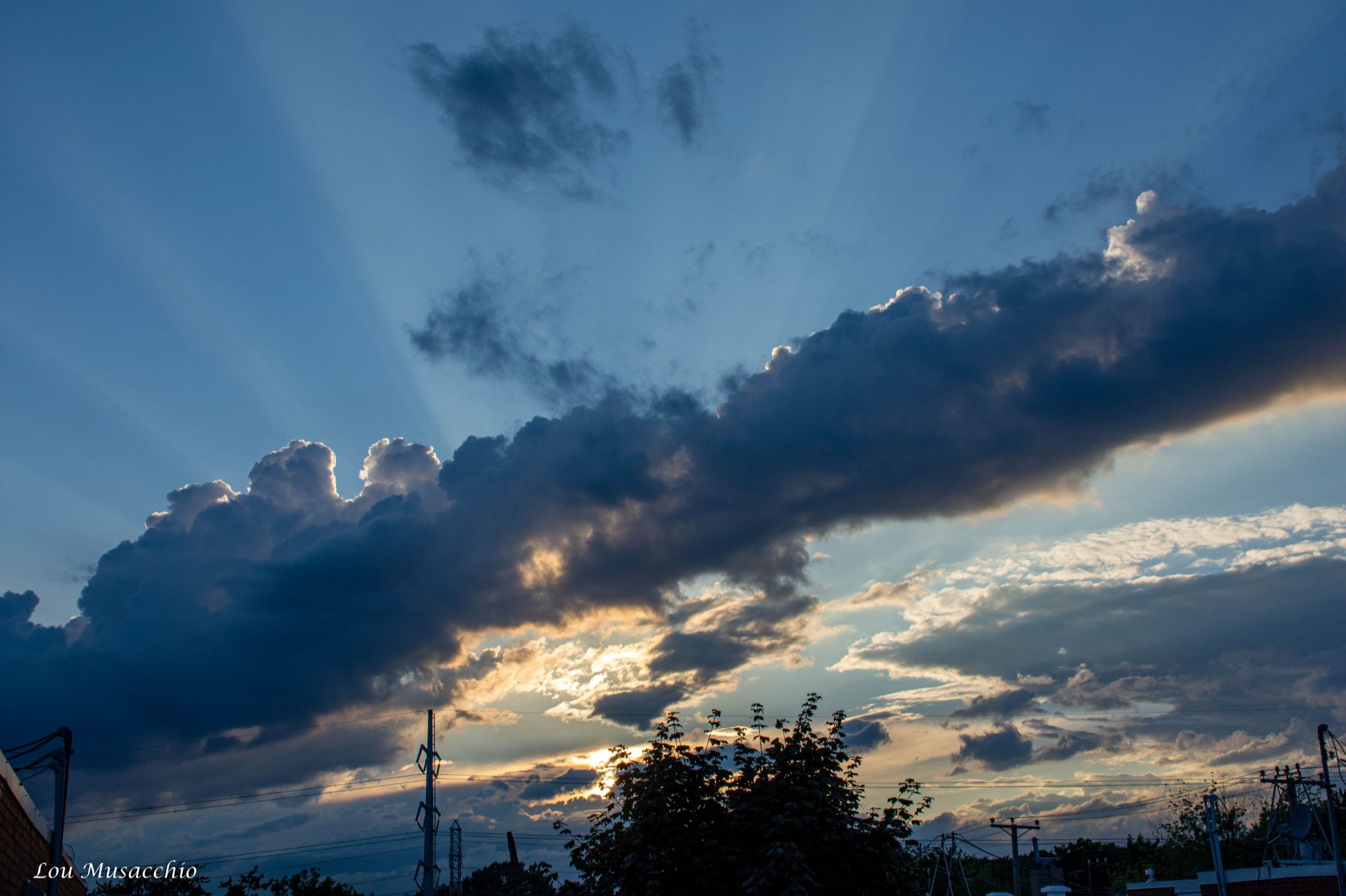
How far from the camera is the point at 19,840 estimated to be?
1656cm

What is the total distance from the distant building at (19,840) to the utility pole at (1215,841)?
3595 centimetres

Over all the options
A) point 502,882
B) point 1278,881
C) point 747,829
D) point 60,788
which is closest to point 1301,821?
point 1278,881

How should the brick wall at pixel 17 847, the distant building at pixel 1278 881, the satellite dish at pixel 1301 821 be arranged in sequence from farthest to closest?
the satellite dish at pixel 1301 821
the distant building at pixel 1278 881
the brick wall at pixel 17 847

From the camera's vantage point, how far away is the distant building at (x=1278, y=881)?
32.3m

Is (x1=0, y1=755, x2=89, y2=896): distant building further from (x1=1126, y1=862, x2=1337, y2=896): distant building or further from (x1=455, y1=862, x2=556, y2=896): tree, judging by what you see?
(x1=455, y1=862, x2=556, y2=896): tree

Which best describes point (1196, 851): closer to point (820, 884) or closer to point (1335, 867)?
point (1335, 867)

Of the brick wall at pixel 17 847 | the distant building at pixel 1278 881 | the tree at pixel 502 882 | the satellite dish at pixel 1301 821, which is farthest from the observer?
the tree at pixel 502 882

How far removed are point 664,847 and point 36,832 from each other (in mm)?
14807

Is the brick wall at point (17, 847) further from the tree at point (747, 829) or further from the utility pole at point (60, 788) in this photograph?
the tree at point (747, 829)

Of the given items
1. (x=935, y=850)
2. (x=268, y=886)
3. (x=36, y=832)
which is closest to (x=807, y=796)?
(x=36, y=832)

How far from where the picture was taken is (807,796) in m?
27.1

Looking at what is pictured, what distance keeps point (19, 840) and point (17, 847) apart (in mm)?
216

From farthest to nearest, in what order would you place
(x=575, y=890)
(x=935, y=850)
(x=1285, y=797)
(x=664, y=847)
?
1. (x=935, y=850)
2. (x=1285, y=797)
3. (x=575, y=890)
4. (x=664, y=847)

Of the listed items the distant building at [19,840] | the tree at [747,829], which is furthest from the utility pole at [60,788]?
the tree at [747,829]
